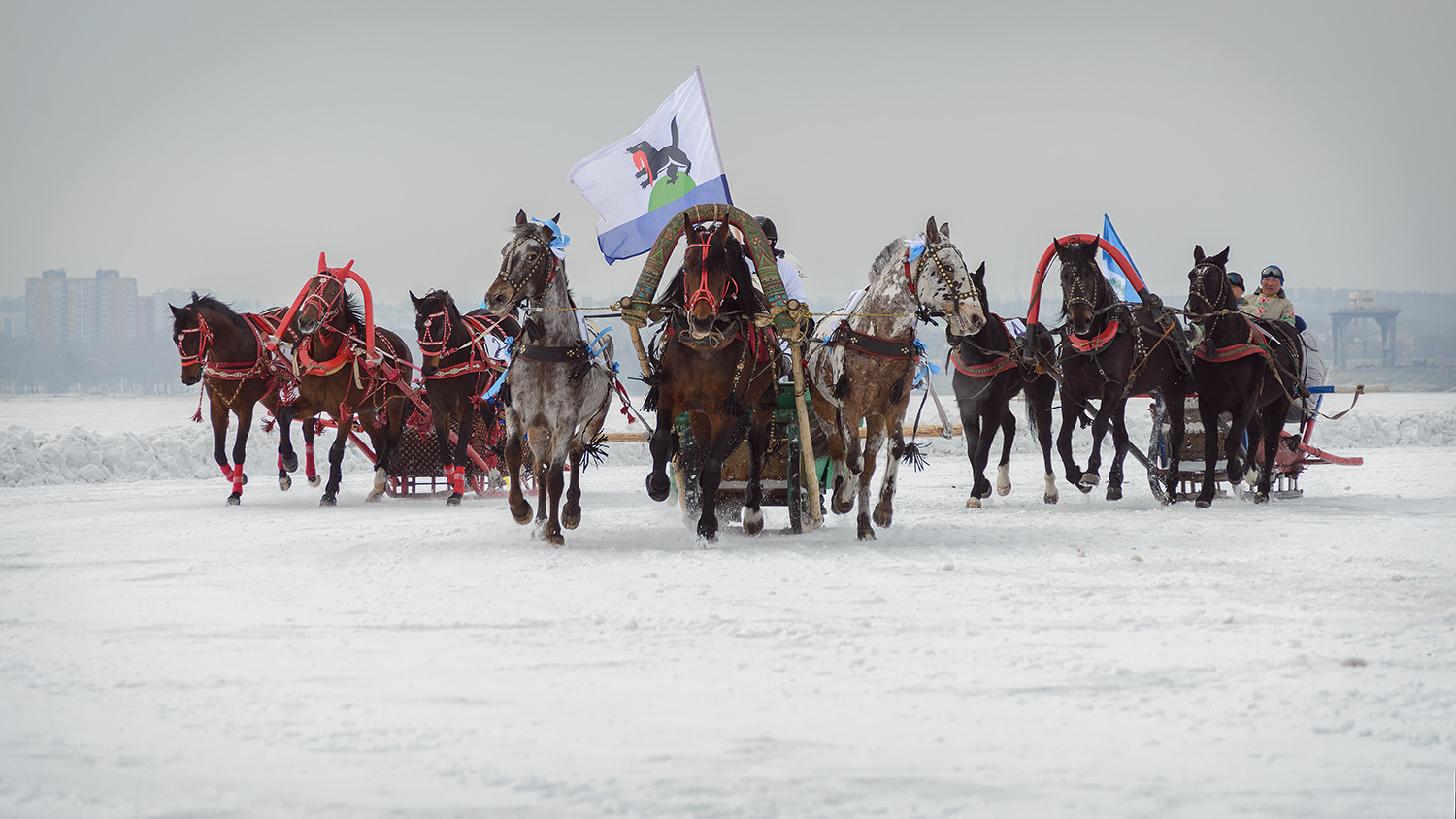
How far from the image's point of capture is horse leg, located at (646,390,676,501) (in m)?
9.20

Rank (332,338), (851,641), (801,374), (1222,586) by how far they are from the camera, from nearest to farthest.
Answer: (851,641) → (1222,586) → (801,374) → (332,338)

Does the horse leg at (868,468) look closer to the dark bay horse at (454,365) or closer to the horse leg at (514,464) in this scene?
the horse leg at (514,464)

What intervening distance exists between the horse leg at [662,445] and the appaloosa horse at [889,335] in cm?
155

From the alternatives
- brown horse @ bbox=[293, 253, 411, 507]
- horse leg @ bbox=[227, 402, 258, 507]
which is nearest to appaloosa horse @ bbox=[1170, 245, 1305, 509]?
brown horse @ bbox=[293, 253, 411, 507]

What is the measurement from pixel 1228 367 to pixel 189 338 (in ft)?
37.6

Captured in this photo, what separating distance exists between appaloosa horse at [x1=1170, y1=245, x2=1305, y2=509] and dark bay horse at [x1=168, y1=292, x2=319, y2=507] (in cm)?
1021

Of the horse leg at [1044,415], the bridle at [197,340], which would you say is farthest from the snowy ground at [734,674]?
the bridle at [197,340]

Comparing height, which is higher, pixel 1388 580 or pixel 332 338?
pixel 332 338

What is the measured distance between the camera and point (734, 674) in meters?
4.91

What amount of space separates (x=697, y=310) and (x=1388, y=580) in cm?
477

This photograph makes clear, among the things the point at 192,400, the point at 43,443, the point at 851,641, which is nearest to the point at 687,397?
the point at 851,641

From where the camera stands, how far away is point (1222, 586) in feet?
23.3

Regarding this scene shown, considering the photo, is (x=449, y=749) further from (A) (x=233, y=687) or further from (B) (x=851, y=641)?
(B) (x=851, y=641)

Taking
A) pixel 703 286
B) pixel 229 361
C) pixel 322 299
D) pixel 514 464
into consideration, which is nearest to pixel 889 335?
pixel 703 286
